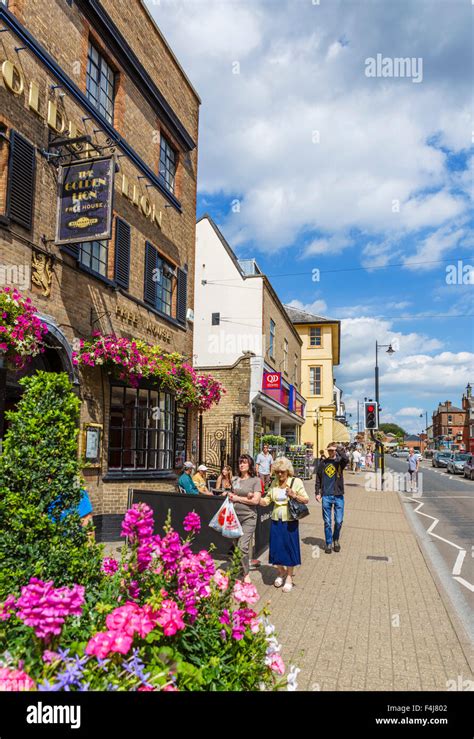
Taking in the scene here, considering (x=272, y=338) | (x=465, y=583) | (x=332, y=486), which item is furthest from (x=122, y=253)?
(x=272, y=338)

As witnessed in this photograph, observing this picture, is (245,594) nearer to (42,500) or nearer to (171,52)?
(42,500)

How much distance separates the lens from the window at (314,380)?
41031mm

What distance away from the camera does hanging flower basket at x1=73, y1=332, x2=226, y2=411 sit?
8.91 m

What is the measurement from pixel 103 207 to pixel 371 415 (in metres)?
13.8

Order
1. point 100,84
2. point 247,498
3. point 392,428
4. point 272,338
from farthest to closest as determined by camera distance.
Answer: point 392,428, point 272,338, point 100,84, point 247,498

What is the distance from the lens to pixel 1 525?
3.44 m

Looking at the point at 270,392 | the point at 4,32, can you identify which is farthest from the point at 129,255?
the point at 270,392

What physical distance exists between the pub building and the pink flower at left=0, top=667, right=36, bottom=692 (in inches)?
204

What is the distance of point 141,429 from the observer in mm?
11008

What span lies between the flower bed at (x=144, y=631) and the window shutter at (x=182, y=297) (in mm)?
10095

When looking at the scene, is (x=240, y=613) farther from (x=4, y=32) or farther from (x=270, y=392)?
(x=270, y=392)

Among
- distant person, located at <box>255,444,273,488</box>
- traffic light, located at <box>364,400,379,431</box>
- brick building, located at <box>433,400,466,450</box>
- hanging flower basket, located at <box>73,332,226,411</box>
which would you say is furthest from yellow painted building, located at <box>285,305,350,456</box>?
brick building, located at <box>433,400,466,450</box>

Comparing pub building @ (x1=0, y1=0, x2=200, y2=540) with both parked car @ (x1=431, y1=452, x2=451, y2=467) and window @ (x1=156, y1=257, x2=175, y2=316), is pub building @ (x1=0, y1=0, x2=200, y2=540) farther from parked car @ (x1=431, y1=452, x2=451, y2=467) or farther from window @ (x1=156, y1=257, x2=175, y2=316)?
parked car @ (x1=431, y1=452, x2=451, y2=467)
